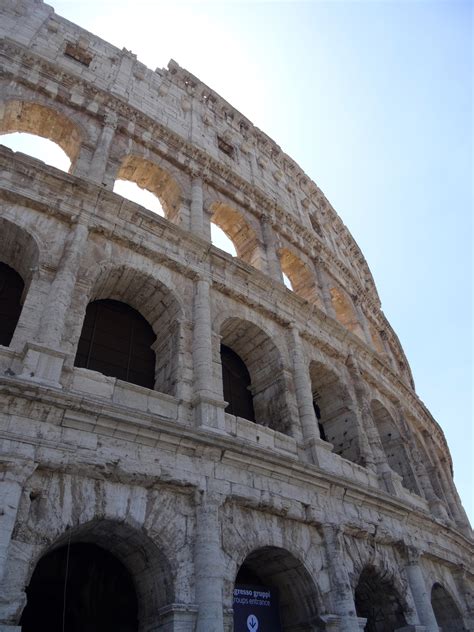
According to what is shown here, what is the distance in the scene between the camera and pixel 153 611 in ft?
20.4

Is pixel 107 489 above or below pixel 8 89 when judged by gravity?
below

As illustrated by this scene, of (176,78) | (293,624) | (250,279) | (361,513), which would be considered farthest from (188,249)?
(176,78)

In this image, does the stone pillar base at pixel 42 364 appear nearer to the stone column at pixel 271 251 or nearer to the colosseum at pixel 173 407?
the colosseum at pixel 173 407

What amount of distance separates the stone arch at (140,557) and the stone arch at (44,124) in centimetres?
821

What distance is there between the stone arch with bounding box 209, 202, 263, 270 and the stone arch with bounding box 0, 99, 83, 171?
12.9ft

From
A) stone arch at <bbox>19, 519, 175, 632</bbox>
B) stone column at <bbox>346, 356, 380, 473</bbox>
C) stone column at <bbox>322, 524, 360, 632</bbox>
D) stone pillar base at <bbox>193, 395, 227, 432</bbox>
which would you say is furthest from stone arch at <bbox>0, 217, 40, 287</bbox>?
stone column at <bbox>346, 356, 380, 473</bbox>

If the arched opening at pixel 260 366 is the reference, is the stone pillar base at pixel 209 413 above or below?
below

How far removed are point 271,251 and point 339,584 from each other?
8.49 meters

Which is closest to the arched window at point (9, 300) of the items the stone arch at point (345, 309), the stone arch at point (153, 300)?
the stone arch at point (153, 300)

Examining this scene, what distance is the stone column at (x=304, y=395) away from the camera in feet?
29.8

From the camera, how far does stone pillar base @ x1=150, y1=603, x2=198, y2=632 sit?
5758mm

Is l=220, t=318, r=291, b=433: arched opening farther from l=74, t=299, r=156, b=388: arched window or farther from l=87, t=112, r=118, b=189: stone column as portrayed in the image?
l=87, t=112, r=118, b=189: stone column

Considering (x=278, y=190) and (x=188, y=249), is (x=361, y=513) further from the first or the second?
(x=278, y=190)

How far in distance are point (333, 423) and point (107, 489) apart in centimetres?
676
